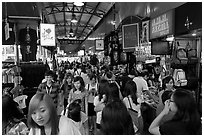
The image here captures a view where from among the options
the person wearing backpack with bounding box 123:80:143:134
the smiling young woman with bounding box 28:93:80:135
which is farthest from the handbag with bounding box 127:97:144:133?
the smiling young woman with bounding box 28:93:80:135

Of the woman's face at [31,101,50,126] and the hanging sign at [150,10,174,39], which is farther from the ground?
the hanging sign at [150,10,174,39]

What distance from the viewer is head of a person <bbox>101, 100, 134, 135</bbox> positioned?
175 cm

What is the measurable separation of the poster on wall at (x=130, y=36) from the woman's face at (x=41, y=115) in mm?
5424

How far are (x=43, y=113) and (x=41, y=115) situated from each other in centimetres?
2

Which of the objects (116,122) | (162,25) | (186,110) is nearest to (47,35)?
(162,25)

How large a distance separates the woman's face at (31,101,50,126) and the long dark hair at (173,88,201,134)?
3.90 feet

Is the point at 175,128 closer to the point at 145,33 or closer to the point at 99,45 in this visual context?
the point at 145,33

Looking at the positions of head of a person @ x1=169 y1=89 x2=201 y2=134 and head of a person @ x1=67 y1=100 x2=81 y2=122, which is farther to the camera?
head of a person @ x1=67 y1=100 x2=81 y2=122

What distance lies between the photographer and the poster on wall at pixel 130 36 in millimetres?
6852

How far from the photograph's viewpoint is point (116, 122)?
5.75 feet

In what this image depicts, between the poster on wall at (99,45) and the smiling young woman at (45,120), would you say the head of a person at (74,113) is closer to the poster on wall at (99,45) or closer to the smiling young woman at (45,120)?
the smiling young woman at (45,120)

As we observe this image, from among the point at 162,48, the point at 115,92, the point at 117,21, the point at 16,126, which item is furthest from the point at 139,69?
the point at 117,21

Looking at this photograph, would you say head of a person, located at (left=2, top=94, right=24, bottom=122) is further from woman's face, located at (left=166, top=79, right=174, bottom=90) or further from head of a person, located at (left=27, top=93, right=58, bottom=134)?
woman's face, located at (left=166, top=79, right=174, bottom=90)

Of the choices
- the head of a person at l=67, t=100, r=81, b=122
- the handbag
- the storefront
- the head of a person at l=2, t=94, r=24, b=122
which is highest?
the storefront
